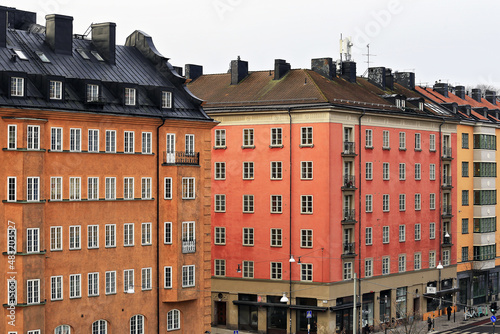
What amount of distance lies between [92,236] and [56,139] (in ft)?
25.4

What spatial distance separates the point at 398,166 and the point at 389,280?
39.8 ft

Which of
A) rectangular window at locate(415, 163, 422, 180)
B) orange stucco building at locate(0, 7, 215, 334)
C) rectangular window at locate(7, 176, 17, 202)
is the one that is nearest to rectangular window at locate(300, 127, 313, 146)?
orange stucco building at locate(0, 7, 215, 334)

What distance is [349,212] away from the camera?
9938 centimetres

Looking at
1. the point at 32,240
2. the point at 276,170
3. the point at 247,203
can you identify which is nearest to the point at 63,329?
the point at 32,240

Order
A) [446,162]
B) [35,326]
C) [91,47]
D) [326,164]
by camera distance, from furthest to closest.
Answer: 1. [446,162]
2. [326,164]
3. [91,47]
4. [35,326]

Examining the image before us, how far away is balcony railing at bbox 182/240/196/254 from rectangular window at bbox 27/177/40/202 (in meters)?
13.9

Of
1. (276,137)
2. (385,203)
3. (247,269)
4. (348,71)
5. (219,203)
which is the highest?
(348,71)

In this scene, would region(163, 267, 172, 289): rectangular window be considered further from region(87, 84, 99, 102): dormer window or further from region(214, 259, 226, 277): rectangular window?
region(214, 259, 226, 277): rectangular window

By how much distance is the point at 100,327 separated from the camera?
247ft

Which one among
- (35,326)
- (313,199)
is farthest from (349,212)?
(35,326)

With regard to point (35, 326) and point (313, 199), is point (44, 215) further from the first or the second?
point (313, 199)

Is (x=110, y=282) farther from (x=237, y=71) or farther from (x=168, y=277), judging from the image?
(x=237, y=71)

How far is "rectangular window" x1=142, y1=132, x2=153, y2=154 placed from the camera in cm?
7831

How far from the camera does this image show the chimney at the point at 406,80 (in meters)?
127
